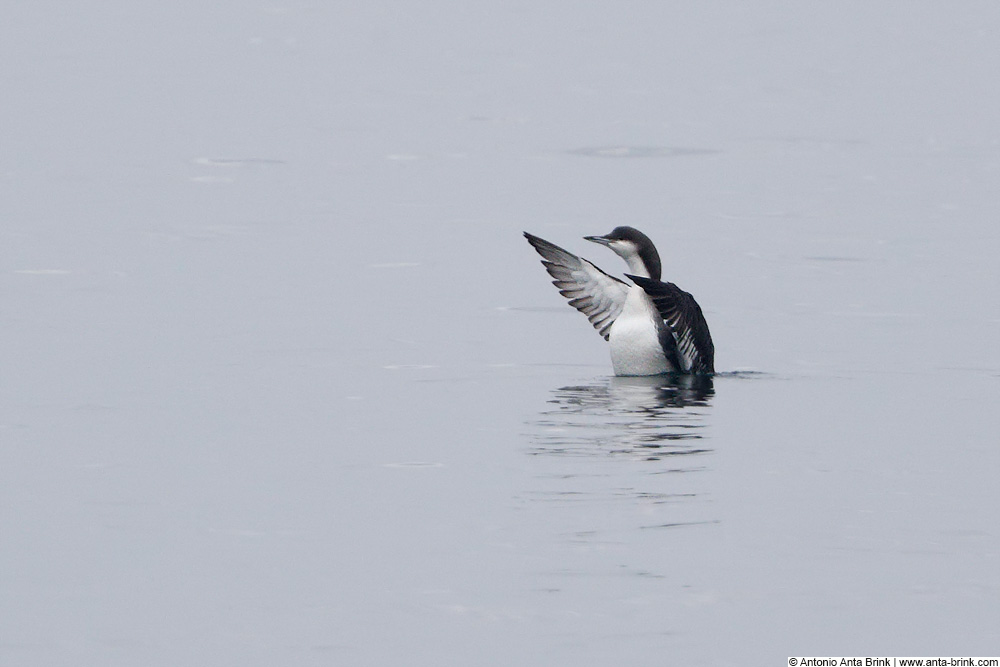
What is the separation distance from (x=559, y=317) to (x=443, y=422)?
5.65m

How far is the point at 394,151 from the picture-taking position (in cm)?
3444

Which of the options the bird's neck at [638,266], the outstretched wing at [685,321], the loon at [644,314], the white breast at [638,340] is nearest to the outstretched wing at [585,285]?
the loon at [644,314]

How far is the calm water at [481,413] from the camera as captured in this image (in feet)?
25.0

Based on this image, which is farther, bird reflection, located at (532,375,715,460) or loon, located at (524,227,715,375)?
loon, located at (524,227,715,375)

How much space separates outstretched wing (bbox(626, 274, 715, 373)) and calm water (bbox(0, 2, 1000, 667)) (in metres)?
0.26

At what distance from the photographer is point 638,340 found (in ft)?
44.4

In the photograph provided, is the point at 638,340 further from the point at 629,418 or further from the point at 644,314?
the point at 629,418

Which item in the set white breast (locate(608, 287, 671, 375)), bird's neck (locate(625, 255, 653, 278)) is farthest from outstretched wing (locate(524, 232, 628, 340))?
white breast (locate(608, 287, 671, 375))

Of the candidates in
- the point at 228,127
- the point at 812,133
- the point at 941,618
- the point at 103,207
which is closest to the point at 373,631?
the point at 941,618

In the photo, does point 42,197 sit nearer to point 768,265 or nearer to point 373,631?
point 768,265

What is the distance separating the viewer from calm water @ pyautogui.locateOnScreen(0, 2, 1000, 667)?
25.0 feet

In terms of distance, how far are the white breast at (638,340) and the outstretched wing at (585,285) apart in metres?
0.49

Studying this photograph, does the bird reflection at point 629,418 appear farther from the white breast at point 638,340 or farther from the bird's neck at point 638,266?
the bird's neck at point 638,266

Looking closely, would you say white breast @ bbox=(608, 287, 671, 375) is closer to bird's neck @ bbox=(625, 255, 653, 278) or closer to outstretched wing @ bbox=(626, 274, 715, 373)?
outstretched wing @ bbox=(626, 274, 715, 373)
